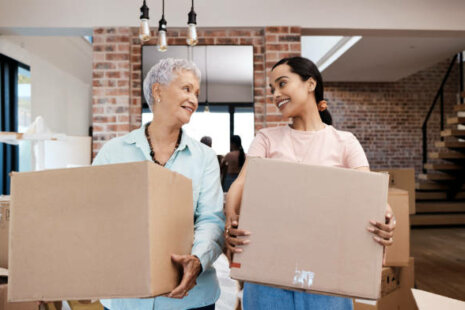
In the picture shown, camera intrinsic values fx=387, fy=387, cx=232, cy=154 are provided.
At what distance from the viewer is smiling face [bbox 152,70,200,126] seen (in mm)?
1120

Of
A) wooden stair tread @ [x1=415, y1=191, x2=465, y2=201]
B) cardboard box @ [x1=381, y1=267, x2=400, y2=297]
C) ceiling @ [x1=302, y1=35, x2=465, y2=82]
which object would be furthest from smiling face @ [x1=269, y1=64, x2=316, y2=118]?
wooden stair tread @ [x1=415, y1=191, x2=465, y2=201]

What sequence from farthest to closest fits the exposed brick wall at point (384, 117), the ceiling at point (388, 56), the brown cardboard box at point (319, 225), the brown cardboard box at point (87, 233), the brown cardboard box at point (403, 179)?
the exposed brick wall at point (384, 117) → the ceiling at point (388, 56) → the brown cardboard box at point (403, 179) → the brown cardboard box at point (319, 225) → the brown cardboard box at point (87, 233)

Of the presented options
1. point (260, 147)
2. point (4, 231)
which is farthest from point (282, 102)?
point (4, 231)

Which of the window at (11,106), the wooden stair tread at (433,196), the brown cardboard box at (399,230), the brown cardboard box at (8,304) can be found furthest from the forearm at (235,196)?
the wooden stair tread at (433,196)

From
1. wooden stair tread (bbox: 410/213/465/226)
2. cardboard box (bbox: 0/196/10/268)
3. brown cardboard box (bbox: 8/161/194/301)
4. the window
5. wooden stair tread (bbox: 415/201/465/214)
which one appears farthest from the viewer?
wooden stair tread (bbox: 415/201/465/214)

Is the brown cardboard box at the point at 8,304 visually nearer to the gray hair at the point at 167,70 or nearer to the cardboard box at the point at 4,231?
the cardboard box at the point at 4,231

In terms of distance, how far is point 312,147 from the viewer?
1.08 m

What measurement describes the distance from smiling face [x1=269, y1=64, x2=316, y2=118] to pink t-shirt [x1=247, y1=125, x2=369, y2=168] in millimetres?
64

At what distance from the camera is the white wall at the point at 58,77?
4535 millimetres

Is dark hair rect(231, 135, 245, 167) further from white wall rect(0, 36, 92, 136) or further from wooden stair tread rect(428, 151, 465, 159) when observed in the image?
wooden stair tread rect(428, 151, 465, 159)

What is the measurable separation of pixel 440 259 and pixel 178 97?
3606 mm

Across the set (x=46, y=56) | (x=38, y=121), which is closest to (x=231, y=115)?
(x=38, y=121)

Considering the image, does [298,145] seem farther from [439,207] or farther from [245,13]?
[439,207]

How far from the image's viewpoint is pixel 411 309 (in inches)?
87.4
